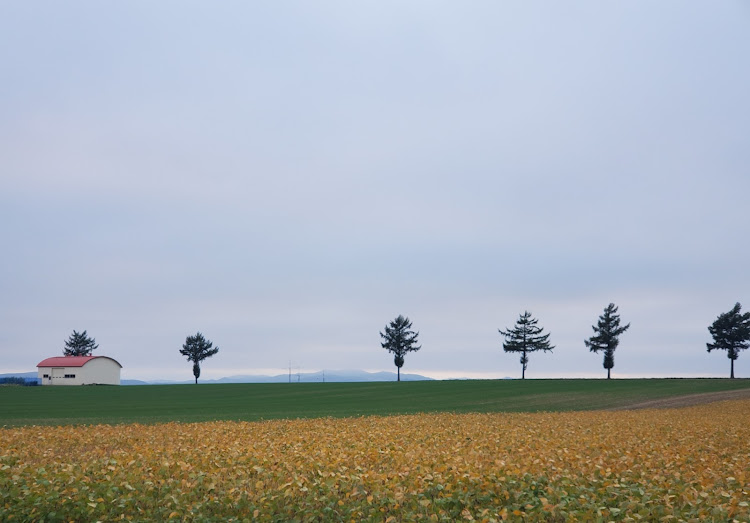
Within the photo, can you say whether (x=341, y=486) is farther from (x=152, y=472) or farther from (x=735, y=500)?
(x=735, y=500)

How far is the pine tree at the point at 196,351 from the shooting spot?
114m

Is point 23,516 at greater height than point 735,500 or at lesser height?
lesser

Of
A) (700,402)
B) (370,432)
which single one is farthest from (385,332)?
(370,432)

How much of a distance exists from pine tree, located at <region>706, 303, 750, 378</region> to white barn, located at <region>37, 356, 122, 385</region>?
90861mm

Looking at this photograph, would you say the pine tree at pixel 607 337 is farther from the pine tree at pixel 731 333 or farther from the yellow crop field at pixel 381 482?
the yellow crop field at pixel 381 482

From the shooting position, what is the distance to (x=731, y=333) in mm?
86438

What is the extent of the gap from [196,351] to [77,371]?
995 inches

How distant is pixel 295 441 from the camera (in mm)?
17359

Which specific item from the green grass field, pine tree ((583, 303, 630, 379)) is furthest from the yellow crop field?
pine tree ((583, 303, 630, 379))

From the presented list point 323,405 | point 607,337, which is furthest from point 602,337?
point 323,405

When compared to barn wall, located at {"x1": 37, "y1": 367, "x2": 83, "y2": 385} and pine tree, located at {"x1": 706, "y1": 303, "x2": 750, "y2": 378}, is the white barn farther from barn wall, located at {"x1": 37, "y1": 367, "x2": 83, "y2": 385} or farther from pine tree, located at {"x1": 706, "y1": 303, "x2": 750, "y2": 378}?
pine tree, located at {"x1": 706, "y1": 303, "x2": 750, "y2": 378}

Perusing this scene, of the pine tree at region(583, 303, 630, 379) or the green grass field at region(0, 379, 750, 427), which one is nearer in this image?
the green grass field at region(0, 379, 750, 427)

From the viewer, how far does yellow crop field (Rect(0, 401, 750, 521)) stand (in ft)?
30.8

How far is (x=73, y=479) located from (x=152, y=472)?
1.49 metres
